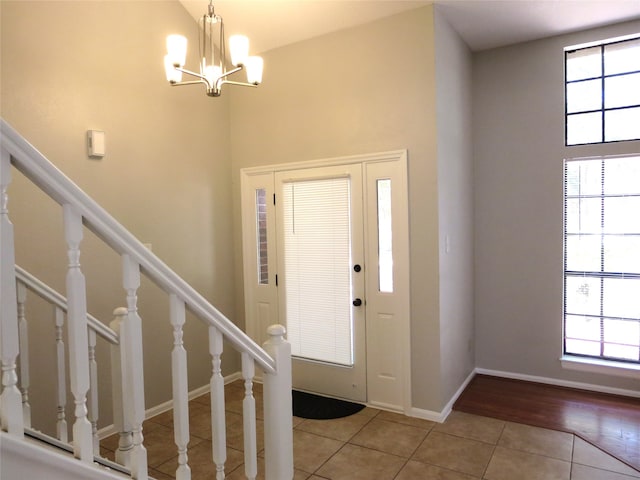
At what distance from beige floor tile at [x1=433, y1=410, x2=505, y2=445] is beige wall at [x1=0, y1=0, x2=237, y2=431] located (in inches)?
87.1

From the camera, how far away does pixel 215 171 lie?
436cm

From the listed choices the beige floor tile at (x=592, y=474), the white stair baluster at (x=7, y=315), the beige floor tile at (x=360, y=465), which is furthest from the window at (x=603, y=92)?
the white stair baluster at (x=7, y=315)

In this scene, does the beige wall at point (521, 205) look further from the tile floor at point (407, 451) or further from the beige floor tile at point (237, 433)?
the beige floor tile at point (237, 433)

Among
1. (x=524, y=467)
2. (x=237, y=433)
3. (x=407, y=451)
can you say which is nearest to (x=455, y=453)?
(x=407, y=451)

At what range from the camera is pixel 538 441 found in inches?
A: 123

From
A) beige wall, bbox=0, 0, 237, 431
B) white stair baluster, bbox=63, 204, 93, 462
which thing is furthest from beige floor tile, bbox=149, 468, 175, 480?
white stair baluster, bbox=63, 204, 93, 462

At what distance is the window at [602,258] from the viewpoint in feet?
12.7

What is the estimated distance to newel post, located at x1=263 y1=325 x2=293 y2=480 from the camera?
6.46 ft

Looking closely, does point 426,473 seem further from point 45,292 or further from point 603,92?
point 603,92

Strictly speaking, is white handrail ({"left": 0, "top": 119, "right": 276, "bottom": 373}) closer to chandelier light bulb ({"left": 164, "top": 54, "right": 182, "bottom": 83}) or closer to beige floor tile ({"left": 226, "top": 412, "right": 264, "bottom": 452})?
chandelier light bulb ({"left": 164, "top": 54, "right": 182, "bottom": 83})

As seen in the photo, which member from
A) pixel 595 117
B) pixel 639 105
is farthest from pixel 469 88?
pixel 639 105

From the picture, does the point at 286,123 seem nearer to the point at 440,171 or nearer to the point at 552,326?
the point at 440,171

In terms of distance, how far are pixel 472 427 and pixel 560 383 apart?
52.3 inches

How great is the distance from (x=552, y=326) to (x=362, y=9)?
327 cm
